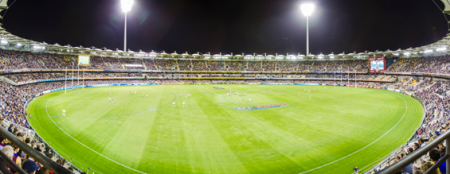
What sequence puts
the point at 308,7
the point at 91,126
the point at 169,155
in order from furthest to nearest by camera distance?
the point at 308,7 → the point at 91,126 → the point at 169,155

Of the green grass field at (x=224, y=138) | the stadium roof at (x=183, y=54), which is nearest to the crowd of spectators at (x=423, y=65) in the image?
the stadium roof at (x=183, y=54)

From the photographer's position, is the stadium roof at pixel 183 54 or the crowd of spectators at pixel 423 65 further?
the crowd of spectators at pixel 423 65

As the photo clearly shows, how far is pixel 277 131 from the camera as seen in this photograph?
18438 millimetres

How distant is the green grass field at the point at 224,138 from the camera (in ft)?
41.7

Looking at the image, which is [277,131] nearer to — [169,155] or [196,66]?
[169,155]

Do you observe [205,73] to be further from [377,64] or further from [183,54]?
[377,64]

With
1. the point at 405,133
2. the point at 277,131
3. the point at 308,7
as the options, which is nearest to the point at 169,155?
the point at 277,131

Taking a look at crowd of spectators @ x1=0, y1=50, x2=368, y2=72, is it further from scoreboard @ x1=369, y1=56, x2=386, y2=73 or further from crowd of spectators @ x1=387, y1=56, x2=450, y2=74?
crowd of spectators @ x1=387, y1=56, x2=450, y2=74

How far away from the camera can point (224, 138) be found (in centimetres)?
1683

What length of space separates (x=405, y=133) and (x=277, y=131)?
11722 millimetres

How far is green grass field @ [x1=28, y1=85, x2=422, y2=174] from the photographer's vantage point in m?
12.7

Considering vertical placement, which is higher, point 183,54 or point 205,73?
point 183,54

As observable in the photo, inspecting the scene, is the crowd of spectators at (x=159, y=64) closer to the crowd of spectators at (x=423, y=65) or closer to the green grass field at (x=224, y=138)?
the crowd of spectators at (x=423, y=65)

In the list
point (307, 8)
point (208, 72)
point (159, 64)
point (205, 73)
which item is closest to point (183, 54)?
point (159, 64)
